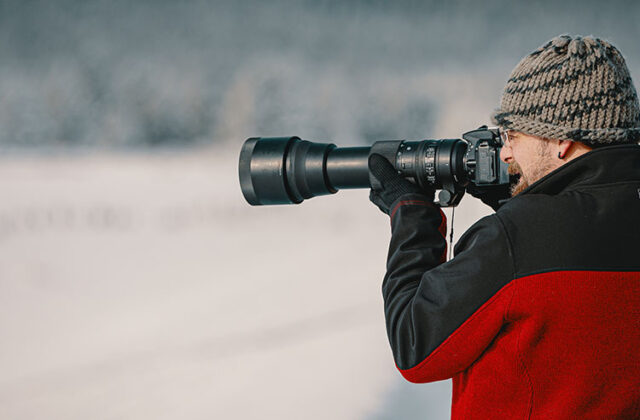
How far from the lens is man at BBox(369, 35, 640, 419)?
13.7 inches

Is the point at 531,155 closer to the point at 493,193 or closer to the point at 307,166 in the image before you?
the point at 493,193

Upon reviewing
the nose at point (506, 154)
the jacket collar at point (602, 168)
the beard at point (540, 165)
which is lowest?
the jacket collar at point (602, 168)

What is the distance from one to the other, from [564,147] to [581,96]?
0.12ft

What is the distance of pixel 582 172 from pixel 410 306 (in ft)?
0.49

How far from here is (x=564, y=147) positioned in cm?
38

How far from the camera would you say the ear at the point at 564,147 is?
1.26 ft

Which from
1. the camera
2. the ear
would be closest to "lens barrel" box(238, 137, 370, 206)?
the camera

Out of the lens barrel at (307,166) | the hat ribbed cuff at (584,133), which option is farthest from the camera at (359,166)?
the hat ribbed cuff at (584,133)

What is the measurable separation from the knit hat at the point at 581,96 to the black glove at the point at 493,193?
123 millimetres

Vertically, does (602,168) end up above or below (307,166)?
below

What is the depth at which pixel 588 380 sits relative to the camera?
0.36 meters

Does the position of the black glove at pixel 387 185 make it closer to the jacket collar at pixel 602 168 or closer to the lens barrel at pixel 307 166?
the lens barrel at pixel 307 166

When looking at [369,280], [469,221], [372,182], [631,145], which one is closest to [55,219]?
[369,280]

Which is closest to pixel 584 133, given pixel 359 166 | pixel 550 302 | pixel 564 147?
pixel 564 147
